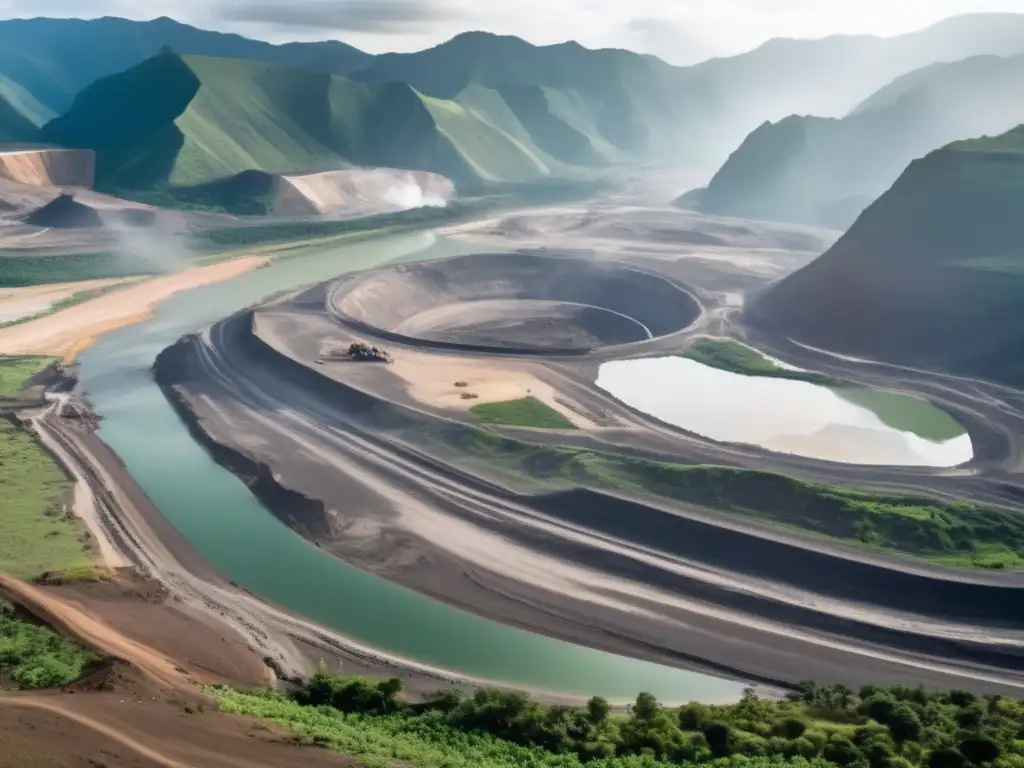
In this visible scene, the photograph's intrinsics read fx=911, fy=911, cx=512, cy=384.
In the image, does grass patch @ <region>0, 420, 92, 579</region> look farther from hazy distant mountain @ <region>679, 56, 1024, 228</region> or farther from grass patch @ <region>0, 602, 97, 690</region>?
hazy distant mountain @ <region>679, 56, 1024, 228</region>

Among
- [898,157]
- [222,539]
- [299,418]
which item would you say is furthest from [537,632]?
[898,157]

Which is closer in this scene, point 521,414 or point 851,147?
point 521,414

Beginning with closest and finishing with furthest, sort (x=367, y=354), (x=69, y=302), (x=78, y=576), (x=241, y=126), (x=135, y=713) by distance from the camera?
(x=135, y=713) → (x=78, y=576) → (x=367, y=354) → (x=69, y=302) → (x=241, y=126)

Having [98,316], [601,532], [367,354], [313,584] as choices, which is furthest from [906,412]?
[98,316]

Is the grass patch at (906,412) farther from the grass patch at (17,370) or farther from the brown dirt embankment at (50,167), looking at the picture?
the brown dirt embankment at (50,167)

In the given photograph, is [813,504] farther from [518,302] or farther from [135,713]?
[518,302]

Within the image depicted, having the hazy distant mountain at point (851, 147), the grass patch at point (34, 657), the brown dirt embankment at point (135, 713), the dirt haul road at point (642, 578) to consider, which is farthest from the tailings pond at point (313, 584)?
the hazy distant mountain at point (851, 147)
